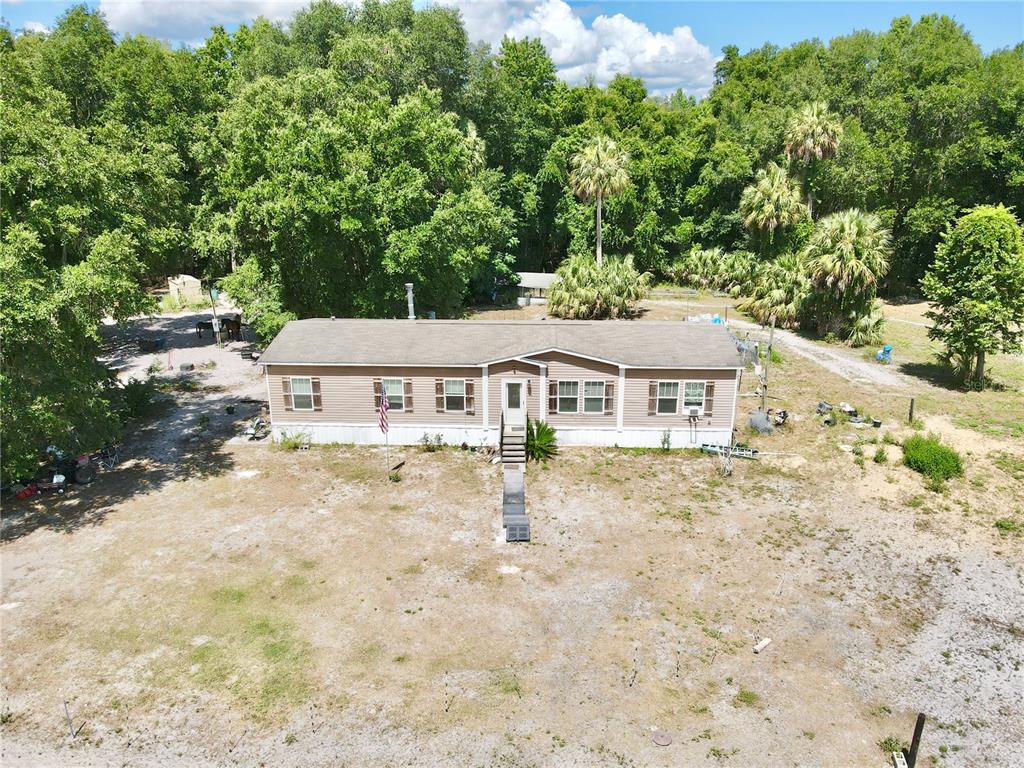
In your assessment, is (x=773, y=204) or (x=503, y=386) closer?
(x=503, y=386)

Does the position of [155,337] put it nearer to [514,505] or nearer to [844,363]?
[514,505]

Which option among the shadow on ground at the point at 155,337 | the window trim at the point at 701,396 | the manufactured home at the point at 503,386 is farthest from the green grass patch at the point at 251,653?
the shadow on ground at the point at 155,337

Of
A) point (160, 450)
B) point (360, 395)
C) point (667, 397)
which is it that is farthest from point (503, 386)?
point (160, 450)

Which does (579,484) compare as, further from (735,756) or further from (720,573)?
(735,756)

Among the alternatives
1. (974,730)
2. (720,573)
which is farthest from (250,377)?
(974,730)

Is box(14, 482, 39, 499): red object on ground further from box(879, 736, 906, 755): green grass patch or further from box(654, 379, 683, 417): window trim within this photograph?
box(879, 736, 906, 755): green grass patch

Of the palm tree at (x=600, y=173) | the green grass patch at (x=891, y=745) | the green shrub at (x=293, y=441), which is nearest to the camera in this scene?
the green grass patch at (x=891, y=745)

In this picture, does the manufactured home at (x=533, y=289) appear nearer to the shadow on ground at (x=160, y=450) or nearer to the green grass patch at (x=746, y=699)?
the shadow on ground at (x=160, y=450)
